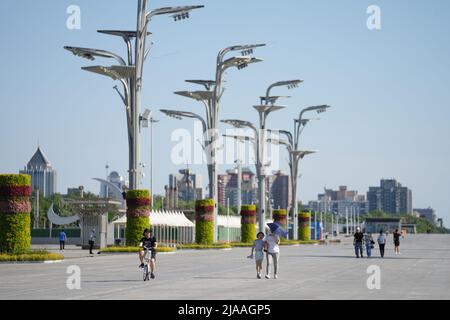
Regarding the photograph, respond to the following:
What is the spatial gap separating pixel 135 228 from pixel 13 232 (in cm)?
1030

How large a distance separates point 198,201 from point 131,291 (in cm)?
3727

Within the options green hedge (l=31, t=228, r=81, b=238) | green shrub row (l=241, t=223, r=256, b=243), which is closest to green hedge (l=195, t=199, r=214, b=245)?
green shrub row (l=241, t=223, r=256, b=243)

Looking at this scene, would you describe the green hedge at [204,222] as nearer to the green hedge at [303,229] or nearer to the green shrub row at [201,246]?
the green shrub row at [201,246]

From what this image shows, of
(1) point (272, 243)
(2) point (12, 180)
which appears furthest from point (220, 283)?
(2) point (12, 180)

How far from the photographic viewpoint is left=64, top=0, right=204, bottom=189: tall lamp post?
48.7 metres

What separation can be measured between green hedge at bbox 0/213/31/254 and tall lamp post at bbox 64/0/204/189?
1093 centimetres

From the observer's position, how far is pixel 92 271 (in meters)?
32.0

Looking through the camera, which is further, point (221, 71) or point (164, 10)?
point (221, 71)

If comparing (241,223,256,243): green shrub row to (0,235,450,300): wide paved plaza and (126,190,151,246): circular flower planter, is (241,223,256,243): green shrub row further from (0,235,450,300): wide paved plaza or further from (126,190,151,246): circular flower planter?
(0,235,450,300): wide paved plaza

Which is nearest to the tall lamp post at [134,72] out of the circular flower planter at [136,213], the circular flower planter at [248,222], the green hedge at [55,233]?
the circular flower planter at [136,213]

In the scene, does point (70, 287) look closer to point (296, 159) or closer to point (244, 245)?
point (244, 245)

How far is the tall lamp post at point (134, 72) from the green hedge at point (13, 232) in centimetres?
1093
